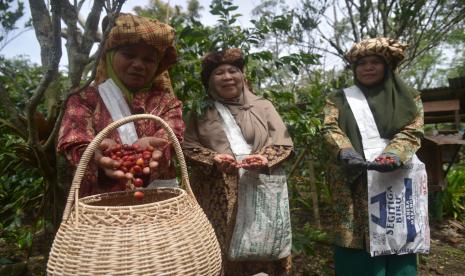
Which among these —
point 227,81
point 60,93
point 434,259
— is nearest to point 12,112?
point 60,93

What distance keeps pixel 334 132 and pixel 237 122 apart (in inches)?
24.2

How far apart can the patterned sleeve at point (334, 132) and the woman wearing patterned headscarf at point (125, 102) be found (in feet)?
3.10

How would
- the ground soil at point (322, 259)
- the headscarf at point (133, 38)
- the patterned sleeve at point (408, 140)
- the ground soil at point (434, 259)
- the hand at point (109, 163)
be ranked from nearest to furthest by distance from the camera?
the hand at point (109, 163) < the headscarf at point (133, 38) < the patterned sleeve at point (408, 140) < the ground soil at point (322, 259) < the ground soil at point (434, 259)

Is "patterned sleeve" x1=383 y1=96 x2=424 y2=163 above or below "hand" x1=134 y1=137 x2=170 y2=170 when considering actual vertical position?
below

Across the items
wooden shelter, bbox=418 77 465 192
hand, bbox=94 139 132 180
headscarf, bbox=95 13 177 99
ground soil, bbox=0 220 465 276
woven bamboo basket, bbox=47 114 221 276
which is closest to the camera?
woven bamboo basket, bbox=47 114 221 276

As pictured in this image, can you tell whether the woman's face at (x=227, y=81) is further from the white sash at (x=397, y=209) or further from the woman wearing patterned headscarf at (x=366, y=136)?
the white sash at (x=397, y=209)

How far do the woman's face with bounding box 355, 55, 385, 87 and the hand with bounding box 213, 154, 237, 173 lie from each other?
1056 mm

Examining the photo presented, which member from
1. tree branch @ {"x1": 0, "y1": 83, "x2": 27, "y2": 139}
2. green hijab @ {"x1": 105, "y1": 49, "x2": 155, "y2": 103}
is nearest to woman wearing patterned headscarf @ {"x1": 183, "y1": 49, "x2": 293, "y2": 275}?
green hijab @ {"x1": 105, "y1": 49, "x2": 155, "y2": 103}

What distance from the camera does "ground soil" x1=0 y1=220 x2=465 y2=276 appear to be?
2820 mm

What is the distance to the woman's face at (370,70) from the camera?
2.31 metres

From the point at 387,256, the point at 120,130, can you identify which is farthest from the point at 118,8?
the point at 387,256

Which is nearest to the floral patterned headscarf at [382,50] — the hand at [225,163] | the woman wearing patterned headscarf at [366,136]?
the woman wearing patterned headscarf at [366,136]

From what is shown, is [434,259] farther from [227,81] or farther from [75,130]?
[75,130]

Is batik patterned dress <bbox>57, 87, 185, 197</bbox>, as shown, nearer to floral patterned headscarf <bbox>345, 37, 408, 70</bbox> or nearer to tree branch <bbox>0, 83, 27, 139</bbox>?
tree branch <bbox>0, 83, 27, 139</bbox>
